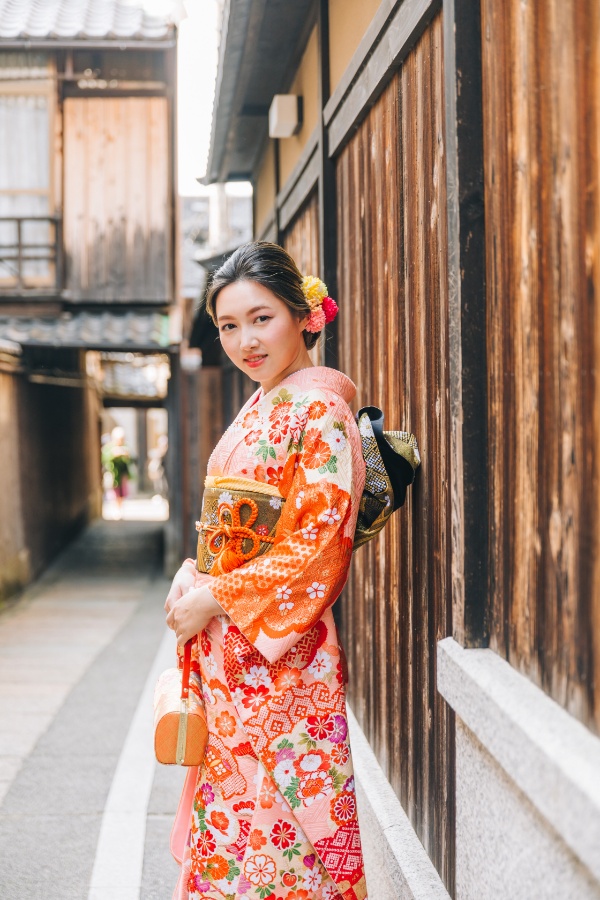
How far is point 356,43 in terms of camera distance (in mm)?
3574

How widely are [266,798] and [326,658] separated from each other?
0.39m

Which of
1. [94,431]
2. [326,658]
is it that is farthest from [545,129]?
[94,431]

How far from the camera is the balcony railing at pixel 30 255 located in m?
13.3

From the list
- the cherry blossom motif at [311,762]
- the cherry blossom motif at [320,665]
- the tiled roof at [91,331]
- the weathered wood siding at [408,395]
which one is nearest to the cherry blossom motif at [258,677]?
the cherry blossom motif at [320,665]

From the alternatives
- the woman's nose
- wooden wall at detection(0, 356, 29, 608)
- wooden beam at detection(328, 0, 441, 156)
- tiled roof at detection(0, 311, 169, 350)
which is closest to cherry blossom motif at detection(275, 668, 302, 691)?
the woman's nose

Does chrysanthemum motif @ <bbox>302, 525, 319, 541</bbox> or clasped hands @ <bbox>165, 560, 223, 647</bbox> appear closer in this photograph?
chrysanthemum motif @ <bbox>302, 525, 319, 541</bbox>

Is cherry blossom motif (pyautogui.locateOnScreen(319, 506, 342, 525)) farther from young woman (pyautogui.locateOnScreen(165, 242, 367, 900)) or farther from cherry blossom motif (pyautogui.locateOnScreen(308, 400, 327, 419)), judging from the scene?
cherry blossom motif (pyautogui.locateOnScreen(308, 400, 327, 419))

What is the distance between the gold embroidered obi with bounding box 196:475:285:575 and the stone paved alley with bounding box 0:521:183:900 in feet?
6.47

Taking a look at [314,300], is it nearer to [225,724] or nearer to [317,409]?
[317,409]

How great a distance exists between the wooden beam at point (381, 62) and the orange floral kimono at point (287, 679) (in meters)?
0.97

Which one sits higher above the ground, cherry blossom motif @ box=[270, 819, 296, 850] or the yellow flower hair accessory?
the yellow flower hair accessory

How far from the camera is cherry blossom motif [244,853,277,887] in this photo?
2.39 m

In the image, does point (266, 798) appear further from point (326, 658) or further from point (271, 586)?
point (271, 586)

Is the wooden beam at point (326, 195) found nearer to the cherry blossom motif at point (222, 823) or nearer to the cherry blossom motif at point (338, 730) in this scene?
the cherry blossom motif at point (338, 730)
